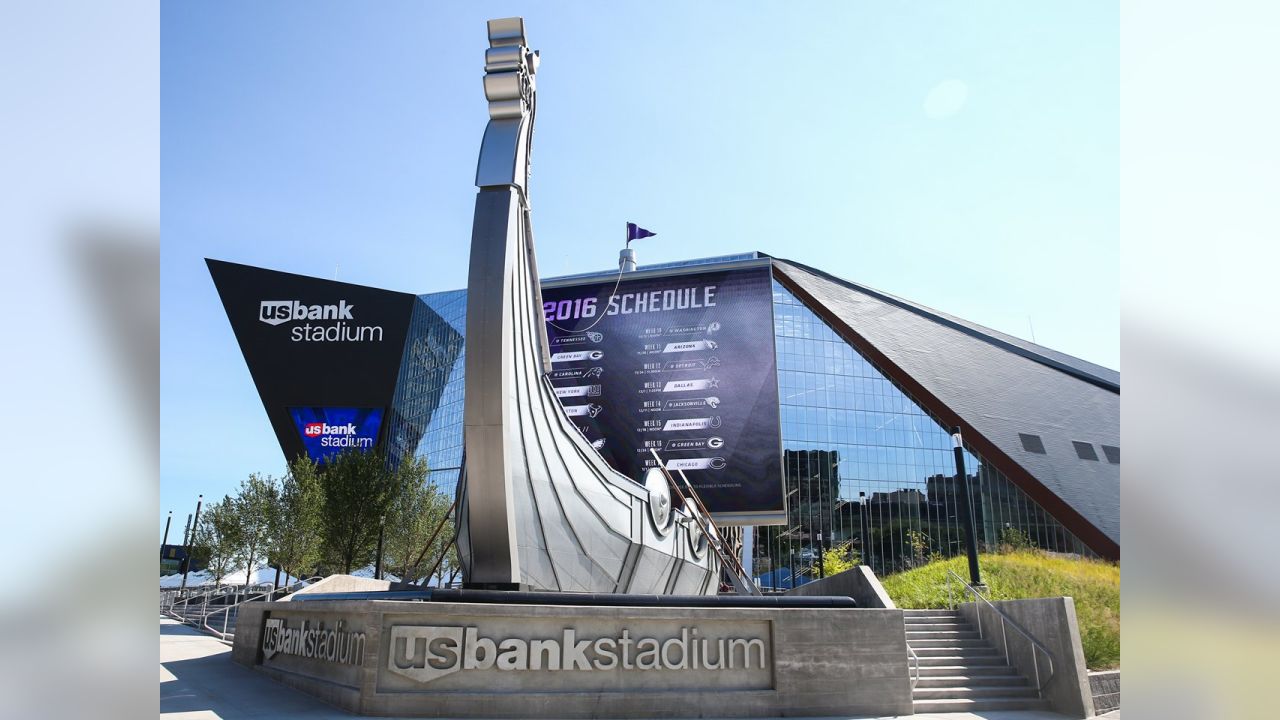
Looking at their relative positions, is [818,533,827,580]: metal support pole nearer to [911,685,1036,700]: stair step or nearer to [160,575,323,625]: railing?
[160,575,323,625]: railing

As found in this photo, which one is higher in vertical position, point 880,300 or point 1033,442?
point 880,300

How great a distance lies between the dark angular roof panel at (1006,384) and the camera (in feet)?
127

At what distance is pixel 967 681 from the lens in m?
10.2

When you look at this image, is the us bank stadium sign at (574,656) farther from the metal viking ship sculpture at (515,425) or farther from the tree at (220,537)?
the tree at (220,537)

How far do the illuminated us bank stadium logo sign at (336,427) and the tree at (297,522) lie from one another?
9.44m

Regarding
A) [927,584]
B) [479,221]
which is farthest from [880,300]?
[479,221]

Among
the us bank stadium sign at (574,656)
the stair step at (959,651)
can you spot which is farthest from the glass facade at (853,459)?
the us bank stadium sign at (574,656)

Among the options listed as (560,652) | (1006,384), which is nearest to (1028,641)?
(560,652)

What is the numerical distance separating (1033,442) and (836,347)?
11.4 m

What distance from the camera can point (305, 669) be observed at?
9883 millimetres

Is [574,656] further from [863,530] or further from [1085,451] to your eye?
[1085,451]

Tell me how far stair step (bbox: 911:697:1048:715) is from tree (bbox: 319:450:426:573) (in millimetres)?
26207

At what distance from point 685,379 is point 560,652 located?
28303mm
